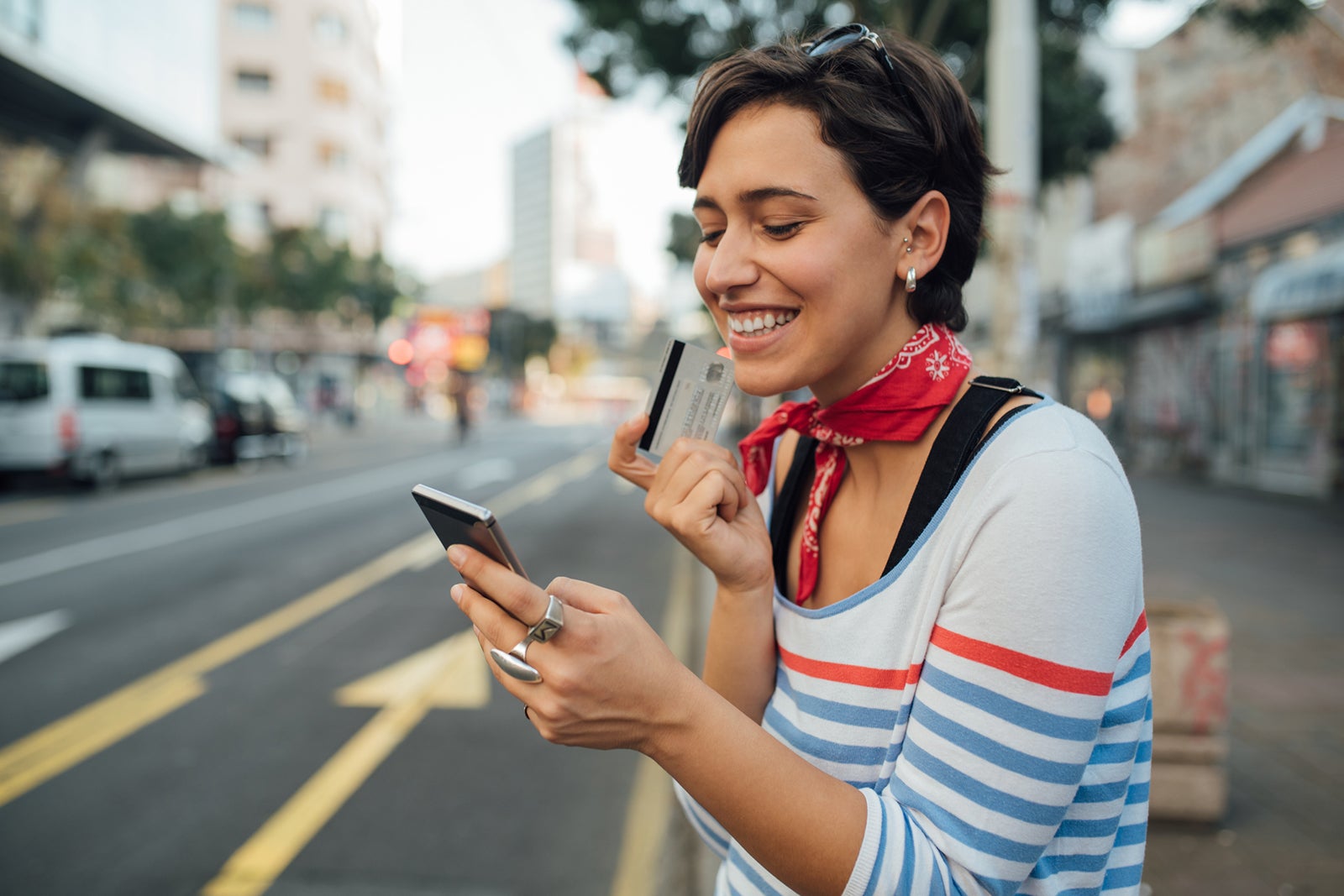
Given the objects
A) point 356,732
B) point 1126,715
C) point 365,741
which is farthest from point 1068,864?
point 356,732

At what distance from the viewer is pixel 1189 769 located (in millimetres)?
3312

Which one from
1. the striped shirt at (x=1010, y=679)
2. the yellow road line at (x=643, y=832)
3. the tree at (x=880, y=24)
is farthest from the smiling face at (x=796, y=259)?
the tree at (x=880, y=24)

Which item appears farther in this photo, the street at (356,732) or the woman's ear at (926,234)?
the street at (356,732)

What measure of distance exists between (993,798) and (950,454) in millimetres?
379

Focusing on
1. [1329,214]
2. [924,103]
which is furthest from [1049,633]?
[1329,214]

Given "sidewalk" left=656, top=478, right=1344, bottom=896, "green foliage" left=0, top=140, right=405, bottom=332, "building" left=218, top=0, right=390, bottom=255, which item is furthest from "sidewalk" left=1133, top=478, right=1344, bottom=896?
"building" left=218, top=0, right=390, bottom=255

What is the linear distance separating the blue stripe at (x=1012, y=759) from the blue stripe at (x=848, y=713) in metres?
0.11

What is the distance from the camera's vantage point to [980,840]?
951 mm

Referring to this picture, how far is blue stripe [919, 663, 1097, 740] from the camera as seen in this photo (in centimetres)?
92

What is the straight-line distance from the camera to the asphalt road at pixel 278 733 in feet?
10.5

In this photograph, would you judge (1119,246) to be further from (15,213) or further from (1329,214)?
(15,213)

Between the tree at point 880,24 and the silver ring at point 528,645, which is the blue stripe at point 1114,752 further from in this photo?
the tree at point 880,24

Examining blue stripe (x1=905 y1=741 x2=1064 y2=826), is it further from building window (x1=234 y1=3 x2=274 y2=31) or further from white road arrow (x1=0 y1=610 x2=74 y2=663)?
building window (x1=234 y1=3 x2=274 y2=31)

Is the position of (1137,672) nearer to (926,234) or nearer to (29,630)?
(926,234)
